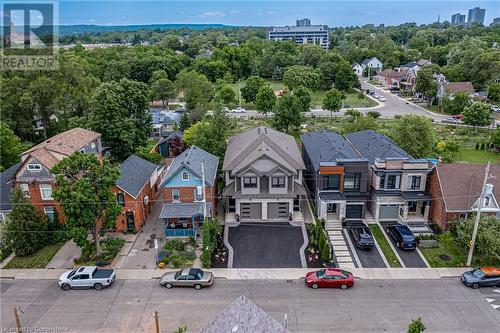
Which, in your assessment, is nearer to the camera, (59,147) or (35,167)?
(35,167)

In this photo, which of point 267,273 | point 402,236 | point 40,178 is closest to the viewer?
point 267,273

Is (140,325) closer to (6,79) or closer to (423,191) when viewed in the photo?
(423,191)

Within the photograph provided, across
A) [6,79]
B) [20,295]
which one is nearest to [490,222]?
[20,295]

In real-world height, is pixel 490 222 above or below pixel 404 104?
below

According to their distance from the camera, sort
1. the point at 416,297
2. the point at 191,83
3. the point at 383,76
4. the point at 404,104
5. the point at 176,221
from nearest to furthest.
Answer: the point at 416,297 < the point at 176,221 < the point at 191,83 < the point at 404,104 < the point at 383,76

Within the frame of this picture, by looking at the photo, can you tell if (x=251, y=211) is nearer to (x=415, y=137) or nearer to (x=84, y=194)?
(x=84, y=194)

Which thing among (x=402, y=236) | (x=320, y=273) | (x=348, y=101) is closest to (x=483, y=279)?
(x=402, y=236)
